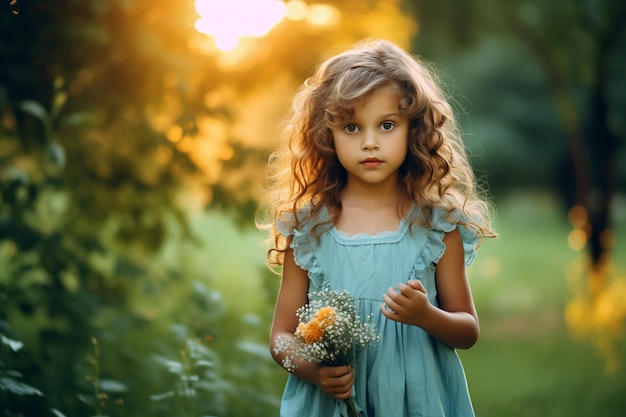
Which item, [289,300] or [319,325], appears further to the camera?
[289,300]

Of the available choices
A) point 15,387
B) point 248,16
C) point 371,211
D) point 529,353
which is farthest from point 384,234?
point 529,353

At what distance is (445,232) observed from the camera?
2.40m

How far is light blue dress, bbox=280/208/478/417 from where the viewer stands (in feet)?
7.59

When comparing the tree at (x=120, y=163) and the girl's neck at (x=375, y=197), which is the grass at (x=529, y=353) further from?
the girl's neck at (x=375, y=197)

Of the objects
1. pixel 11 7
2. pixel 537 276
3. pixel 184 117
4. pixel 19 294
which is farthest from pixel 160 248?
pixel 537 276

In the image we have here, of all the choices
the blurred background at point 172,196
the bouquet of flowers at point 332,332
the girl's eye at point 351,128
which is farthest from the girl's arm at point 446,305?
the blurred background at point 172,196

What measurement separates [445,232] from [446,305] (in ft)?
0.76

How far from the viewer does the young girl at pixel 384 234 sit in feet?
7.62

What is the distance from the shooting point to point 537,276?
12430 mm

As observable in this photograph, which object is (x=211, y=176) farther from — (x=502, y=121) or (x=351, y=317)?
(x=502, y=121)

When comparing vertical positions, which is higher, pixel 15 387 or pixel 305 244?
pixel 305 244

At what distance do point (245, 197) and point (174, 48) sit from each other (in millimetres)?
1052

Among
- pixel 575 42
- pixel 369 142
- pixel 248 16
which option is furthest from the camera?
pixel 575 42

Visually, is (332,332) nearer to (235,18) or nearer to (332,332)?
(332,332)
